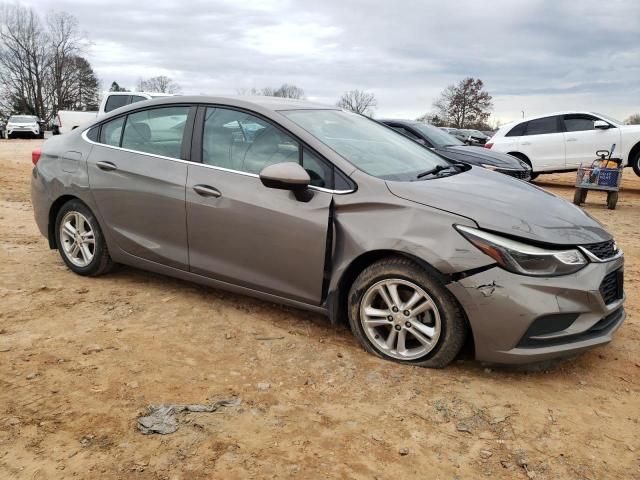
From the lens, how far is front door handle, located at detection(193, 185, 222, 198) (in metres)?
3.72

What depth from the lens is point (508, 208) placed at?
317 centimetres

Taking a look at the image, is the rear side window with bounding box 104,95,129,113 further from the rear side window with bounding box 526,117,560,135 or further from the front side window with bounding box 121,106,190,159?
the front side window with bounding box 121,106,190,159

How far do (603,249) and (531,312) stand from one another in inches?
27.3

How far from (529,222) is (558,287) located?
387mm

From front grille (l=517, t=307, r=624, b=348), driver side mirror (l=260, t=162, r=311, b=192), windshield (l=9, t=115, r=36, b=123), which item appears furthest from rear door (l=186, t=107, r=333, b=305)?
windshield (l=9, t=115, r=36, b=123)

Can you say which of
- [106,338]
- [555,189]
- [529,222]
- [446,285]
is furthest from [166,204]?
[555,189]

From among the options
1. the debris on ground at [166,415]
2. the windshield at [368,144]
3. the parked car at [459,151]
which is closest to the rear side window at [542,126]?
the parked car at [459,151]

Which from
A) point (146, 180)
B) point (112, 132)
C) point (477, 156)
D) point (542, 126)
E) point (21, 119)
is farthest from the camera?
point (21, 119)

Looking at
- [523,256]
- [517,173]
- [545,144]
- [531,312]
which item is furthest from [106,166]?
[545,144]

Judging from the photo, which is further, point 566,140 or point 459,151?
point 566,140

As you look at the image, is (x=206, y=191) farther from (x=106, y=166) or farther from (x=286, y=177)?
(x=106, y=166)

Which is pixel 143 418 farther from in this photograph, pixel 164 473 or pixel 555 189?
pixel 555 189

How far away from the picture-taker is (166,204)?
13.1ft

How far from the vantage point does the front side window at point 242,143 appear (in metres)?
3.62
